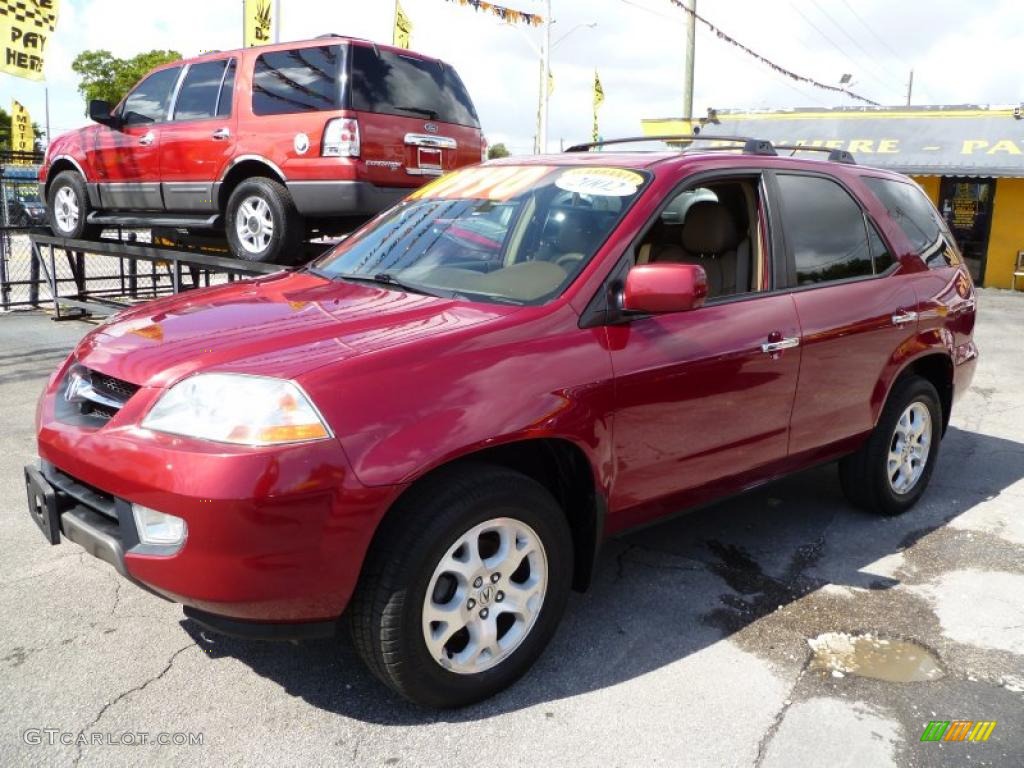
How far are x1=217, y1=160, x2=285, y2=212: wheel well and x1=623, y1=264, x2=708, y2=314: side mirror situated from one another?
15.3ft

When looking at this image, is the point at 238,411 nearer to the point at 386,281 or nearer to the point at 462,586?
the point at 462,586

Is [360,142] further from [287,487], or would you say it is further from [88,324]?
[88,324]

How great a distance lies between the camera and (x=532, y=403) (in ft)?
9.04

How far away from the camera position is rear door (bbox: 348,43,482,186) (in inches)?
261

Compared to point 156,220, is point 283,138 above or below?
above

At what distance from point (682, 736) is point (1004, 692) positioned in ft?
3.91

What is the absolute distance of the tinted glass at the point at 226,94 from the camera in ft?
23.6

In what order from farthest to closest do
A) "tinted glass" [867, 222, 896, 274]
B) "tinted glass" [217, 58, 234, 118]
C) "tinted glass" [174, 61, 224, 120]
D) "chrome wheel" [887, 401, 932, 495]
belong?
"tinted glass" [174, 61, 224, 120]
"tinted glass" [217, 58, 234, 118]
"chrome wheel" [887, 401, 932, 495]
"tinted glass" [867, 222, 896, 274]

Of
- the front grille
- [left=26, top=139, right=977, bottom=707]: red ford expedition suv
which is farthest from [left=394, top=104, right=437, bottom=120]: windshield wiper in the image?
the front grille

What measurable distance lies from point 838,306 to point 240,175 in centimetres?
510

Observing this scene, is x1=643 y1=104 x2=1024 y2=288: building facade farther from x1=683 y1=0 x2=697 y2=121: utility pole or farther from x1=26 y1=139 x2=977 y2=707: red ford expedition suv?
x1=26 y1=139 x2=977 y2=707: red ford expedition suv

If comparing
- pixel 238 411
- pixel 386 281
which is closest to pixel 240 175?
pixel 386 281

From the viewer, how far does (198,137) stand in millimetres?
7355

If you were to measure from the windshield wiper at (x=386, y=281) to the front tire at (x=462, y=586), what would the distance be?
848 millimetres
